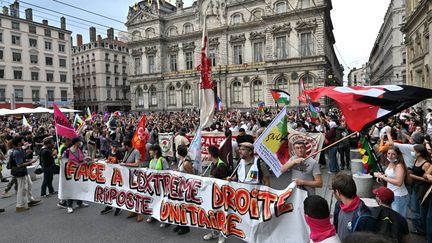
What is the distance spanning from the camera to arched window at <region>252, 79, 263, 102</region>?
42.8 metres

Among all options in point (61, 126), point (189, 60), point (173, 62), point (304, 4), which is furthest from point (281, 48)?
point (61, 126)

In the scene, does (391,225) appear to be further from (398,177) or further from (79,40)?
(79,40)

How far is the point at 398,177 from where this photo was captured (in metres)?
4.53

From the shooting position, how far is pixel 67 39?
5969 cm

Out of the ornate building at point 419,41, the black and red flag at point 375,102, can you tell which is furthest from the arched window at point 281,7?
the black and red flag at point 375,102

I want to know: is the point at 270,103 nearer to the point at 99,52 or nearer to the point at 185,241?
the point at 185,241

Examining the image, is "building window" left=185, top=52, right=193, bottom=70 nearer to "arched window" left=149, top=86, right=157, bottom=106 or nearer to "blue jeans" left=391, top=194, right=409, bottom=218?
"arched window" left=149, top=86, right=157, bottom=106

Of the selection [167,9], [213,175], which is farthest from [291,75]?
[213,175]

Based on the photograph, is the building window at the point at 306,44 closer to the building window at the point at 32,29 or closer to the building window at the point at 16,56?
the building window at the point at 32,29

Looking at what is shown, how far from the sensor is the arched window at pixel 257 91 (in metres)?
42.8

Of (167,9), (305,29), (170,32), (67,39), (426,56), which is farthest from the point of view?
(67,39)

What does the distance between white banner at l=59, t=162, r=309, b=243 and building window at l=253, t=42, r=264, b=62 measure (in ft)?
128

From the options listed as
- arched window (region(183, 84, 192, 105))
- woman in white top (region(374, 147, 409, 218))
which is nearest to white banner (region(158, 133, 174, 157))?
woman in white top (region(374, 147, 409, 218))

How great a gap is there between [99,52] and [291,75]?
48.4 meters
